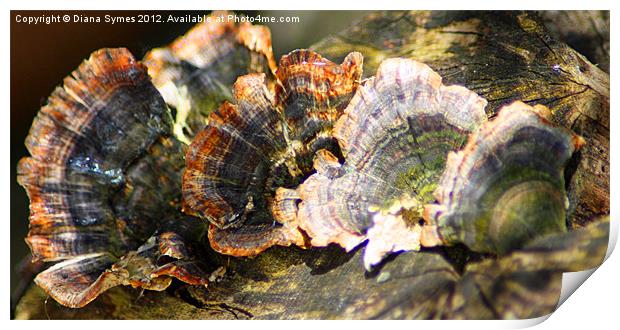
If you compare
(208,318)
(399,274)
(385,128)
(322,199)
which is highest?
(385,128)

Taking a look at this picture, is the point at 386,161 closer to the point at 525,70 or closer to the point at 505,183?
the point at 505,183

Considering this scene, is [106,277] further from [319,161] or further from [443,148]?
[443,148]

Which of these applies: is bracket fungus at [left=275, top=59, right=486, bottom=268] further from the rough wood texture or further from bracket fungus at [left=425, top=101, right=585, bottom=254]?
the rough wood texture

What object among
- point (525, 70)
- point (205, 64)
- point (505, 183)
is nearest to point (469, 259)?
point (505, 183)

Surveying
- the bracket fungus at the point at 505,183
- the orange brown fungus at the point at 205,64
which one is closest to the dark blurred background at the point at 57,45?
the orange brown fungus at the point at 205,64

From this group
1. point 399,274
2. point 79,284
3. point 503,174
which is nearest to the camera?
point 503,174

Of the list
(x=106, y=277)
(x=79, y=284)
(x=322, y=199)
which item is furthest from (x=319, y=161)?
(x=79, y=284)

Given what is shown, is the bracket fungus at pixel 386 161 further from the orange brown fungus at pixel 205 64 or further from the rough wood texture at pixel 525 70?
the orange brown fungus at pixel 205 64

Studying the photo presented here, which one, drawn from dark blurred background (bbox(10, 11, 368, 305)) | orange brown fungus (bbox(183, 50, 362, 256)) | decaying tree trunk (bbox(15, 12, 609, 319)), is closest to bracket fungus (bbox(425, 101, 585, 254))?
decaying tree trunk (bbox(15, 12, 609, 319))
